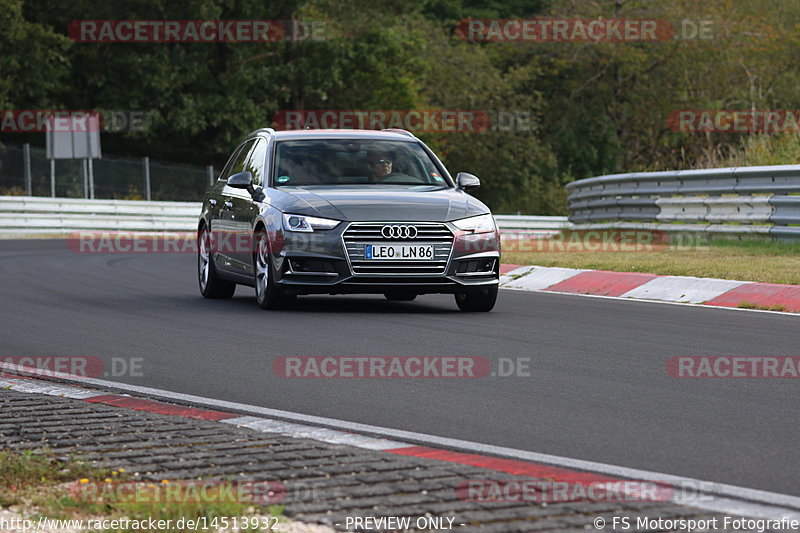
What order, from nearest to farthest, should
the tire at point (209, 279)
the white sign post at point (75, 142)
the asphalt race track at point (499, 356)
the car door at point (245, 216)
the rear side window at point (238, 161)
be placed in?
the asphalt race track at point (499, 356) → the car door at point (245, 216) → the tire at point (209, 279) → the rear side window at point (238, 161) → the white sign post at point (75, 142)

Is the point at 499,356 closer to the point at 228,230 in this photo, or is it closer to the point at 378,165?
the point at 378,165

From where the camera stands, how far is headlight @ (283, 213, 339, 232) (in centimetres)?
1259

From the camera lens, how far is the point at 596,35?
188 feet

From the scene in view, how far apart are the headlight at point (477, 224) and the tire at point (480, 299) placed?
0.53 metres

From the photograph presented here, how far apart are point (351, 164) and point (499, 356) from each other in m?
4.70

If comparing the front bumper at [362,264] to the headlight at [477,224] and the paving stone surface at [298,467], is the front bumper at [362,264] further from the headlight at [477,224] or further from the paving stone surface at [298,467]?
the paving stone surface at [298,467]

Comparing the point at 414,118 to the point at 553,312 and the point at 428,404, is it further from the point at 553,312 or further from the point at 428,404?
the point at 428,404

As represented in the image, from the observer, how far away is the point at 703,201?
1908 centimetres

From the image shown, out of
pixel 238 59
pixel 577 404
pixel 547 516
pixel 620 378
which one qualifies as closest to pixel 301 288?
pixel 620 378

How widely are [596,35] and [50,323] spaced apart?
4755cm

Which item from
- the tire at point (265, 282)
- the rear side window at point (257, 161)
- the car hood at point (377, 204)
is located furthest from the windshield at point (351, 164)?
the tire at point (265, 282)

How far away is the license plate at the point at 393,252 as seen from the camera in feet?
41.2

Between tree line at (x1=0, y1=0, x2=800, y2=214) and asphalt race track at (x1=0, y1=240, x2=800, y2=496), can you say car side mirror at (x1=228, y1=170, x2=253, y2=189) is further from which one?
tree line at (x1=0, y1=0, x2=800, y2=214)

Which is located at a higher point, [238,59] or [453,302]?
[238,59]
